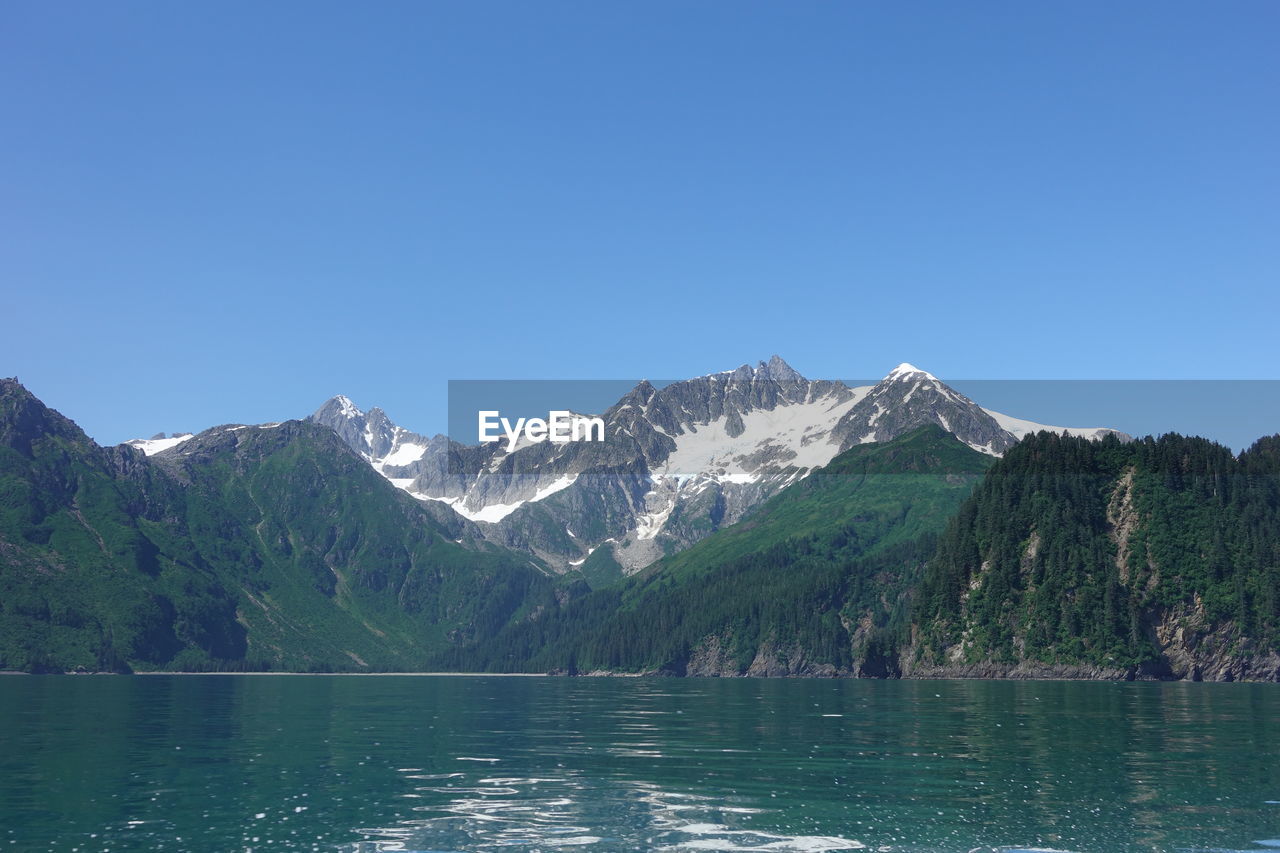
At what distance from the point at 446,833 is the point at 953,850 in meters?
25.1

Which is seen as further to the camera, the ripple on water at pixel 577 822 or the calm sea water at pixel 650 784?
the calm sea water at pixel 650 784

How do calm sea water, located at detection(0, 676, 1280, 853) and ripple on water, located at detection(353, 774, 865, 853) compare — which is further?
calm sea water, located at detection(0, 676, 1280, 853)

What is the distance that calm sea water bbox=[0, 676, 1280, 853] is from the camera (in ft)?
192

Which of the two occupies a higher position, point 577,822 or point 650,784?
point 577,822

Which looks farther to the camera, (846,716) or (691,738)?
(846,716)

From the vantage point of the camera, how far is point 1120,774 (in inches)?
3182

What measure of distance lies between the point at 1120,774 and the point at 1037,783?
838 cm

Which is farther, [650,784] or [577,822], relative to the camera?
[650,784]

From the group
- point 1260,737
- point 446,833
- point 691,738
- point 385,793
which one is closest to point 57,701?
point 691,738

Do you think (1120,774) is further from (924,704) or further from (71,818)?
(924,704)

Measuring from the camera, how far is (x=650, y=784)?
7806 centimetres

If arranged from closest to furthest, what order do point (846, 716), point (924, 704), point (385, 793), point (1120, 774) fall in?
1. point (385, 793)
2. point (1120, 774)
3. point (846, 716)
4. point (924, 704)

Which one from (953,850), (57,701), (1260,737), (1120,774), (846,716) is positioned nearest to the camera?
(953,850)

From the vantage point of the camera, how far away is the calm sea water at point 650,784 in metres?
58.7
